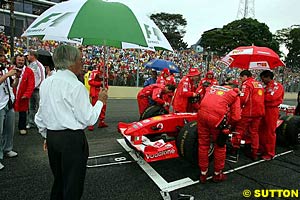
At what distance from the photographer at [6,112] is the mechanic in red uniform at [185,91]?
10.5 feet

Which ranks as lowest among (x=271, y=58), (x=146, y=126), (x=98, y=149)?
(x=98, y=149)

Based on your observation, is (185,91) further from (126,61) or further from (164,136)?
(126,61)

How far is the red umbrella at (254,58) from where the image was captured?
527 centimetres

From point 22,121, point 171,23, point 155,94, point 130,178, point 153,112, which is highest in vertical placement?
point 171,23

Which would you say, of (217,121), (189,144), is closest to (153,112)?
(189,144)

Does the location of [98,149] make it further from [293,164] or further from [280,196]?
[293,164]

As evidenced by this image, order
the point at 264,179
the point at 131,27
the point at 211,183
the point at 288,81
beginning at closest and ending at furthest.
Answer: the point at 131,27, the point at 211,183, the point at 264,179, the point at 288,81

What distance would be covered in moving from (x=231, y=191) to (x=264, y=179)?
81cm

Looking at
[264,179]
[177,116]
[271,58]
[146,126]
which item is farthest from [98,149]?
[271,58]

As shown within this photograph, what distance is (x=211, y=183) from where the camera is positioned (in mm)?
3635

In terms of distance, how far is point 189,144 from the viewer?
3.77m

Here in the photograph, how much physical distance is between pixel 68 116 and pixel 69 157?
14.2 inches

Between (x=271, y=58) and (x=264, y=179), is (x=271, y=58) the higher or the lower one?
the higher one

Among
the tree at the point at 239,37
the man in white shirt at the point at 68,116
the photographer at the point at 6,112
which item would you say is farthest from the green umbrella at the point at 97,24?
the tree at the point at 239,37
